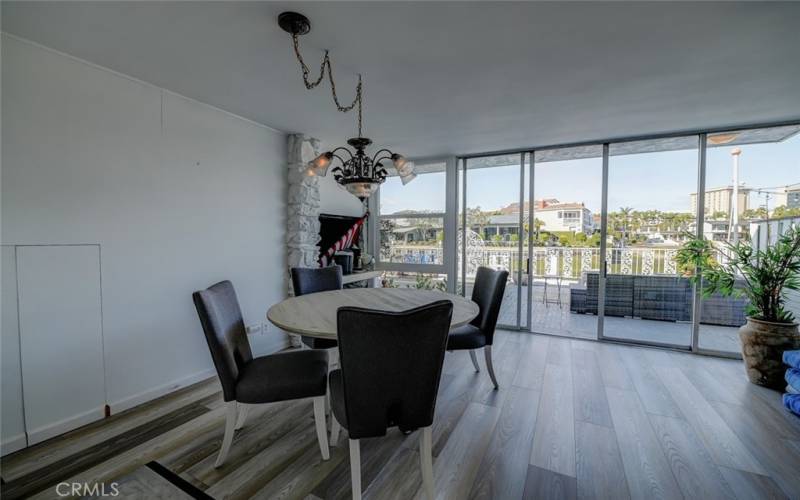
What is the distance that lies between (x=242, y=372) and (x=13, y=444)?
1.42 meters

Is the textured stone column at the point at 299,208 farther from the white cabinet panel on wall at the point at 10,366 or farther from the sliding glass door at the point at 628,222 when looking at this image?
the white cabinet panel on wall at the point at 10,366

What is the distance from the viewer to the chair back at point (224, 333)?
1.66 metres

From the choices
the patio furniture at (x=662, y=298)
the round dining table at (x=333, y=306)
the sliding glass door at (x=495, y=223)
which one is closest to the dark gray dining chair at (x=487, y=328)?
the round dining table at (x=333, y=306)

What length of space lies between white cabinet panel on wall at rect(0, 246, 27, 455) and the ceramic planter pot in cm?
552

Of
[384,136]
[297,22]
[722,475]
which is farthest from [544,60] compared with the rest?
[722,475]

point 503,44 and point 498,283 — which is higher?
point 503,44

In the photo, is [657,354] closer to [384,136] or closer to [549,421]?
[549,421]

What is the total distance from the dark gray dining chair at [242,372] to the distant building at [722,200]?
4.38m

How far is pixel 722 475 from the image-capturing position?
173 cm

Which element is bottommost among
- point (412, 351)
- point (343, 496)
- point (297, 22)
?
point (343, 496)

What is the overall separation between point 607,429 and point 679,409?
0.75 meters

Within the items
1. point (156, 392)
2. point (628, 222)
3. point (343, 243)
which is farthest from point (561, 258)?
point (156, 392)

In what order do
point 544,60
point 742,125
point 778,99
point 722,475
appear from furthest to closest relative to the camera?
point 742,125
point 778,99
point 544,60
point 722,475

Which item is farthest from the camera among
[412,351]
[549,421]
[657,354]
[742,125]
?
[657,354]
